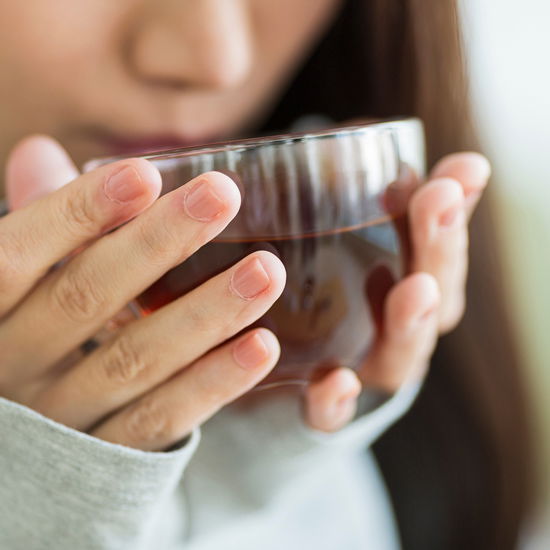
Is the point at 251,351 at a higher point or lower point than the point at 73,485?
higher

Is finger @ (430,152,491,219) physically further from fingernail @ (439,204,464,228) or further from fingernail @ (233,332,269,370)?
fingernail @ (233,332,269,370)

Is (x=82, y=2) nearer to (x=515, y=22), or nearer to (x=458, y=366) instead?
(x=458, y=366)

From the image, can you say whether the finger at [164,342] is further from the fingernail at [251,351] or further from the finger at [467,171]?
the finger at [467,171]

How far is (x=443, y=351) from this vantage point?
1.11 meters

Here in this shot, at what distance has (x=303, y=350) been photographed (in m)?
0.51

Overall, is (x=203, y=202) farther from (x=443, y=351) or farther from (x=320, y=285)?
(x=443, y=351)

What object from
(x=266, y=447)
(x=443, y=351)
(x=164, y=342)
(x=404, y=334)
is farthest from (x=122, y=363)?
(x=443, y=351)

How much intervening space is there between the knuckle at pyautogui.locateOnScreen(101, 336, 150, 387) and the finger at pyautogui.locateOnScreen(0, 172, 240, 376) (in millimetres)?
22

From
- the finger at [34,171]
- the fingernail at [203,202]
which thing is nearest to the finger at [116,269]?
the fingernail at [203,202]

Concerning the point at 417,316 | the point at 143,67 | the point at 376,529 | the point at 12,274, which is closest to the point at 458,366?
the point at 376,529

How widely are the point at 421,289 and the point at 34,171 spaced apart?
36cm

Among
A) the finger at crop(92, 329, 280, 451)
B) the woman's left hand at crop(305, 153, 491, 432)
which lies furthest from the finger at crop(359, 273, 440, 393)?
the finger at crop(92, 329, 280, 451)

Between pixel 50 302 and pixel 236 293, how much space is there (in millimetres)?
150

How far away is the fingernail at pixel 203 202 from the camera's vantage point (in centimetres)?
39
